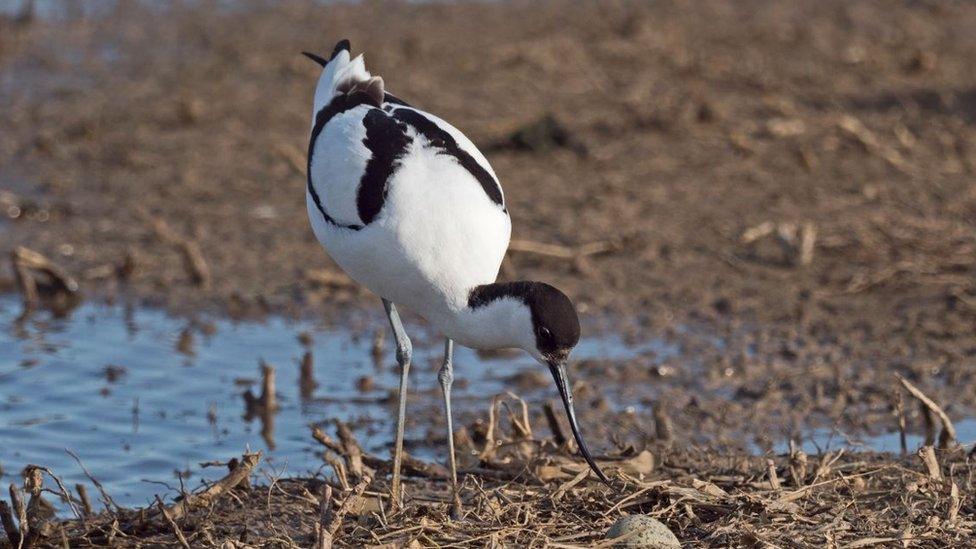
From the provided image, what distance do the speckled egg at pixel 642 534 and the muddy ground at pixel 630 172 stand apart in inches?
9.9

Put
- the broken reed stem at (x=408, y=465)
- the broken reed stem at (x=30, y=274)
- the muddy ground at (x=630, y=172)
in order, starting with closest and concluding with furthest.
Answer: the broken reed stem at (x=408, y=465) < the muddy ground at (x=630, y=172) < the broken reed stem at (x=30, y=274)

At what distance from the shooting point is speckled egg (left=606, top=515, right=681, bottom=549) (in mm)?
3799

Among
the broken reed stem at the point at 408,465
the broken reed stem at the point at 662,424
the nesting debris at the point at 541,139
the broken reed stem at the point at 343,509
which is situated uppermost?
the nesting debris at the point at 541,139

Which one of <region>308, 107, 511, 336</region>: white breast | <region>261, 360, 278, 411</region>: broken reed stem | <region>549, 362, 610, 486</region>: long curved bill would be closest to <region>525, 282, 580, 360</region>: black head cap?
<region>549, 362, 610, 486</region>: long curved bill

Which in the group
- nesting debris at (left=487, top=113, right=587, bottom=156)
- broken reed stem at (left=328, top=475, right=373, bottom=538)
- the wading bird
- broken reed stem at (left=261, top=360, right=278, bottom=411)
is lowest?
broken reed stem at (left=328, top=475, right=373, bottom=538)

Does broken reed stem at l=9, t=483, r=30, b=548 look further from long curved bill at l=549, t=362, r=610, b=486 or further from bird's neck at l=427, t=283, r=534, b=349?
long curved bill at l=549, t=362, r=610, b=486

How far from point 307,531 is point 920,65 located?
20.9 ft

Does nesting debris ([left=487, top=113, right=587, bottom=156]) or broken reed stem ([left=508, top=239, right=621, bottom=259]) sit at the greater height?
nesting debris ([left=487, top=113, right=587, bottom=156])

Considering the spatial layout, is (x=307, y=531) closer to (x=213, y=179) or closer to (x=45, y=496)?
(x=45, y=496)

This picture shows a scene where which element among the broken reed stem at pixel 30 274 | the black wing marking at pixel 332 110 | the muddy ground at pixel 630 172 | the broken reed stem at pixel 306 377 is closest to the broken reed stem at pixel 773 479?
the muddy ground at pixel 630 172

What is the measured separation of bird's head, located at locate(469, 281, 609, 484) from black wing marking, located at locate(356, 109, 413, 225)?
1.33 feet

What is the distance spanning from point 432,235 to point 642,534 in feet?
3.43

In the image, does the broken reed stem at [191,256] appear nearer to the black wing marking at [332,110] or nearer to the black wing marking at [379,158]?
the black wing marking at [332,110]

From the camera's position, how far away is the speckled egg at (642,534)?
380 centimetres
